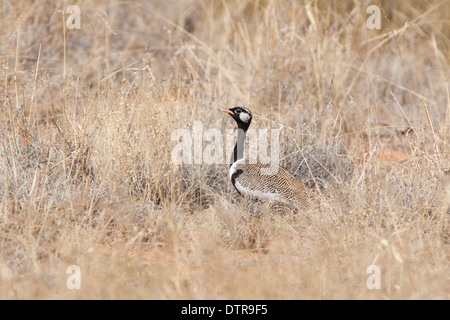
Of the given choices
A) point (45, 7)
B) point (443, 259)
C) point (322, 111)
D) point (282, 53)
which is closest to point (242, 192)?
point (443, 259)

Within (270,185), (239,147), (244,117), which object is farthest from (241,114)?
(270,185)

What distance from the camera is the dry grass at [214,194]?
3.07m

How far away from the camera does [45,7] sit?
6.88 meters

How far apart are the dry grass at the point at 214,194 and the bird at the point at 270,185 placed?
11cm

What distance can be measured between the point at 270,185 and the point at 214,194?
16.8 inches

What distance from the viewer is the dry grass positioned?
10.1 ft

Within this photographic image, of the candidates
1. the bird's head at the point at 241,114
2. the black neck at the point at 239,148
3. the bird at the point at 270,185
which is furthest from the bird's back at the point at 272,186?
the bird's head at the point at 241,114

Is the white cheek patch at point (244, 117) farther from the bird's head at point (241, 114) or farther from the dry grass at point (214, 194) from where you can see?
the dry grass at point (214, 194)

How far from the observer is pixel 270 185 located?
422cm

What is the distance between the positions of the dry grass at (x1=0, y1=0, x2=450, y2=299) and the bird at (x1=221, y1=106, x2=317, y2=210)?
0.11m

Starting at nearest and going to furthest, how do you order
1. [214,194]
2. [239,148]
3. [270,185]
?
[270,185]
[214,194]
[239,148]

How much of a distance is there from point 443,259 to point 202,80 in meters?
3.86

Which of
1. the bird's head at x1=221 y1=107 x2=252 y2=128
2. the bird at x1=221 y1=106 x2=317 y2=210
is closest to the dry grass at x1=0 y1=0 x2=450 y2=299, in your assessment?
the bird at x1=221 y1=106 x2=317 y2=210

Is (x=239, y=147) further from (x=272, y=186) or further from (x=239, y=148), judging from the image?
(x=272, y=186)
